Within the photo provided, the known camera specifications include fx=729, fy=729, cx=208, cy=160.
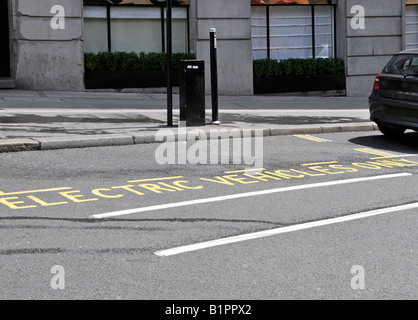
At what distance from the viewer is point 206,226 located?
709cm

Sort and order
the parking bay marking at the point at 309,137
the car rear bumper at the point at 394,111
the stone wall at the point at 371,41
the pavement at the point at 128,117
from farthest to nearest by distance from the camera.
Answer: the stone wall at the point at 371,41 → the parking bay marking at the point at 309,137 → the car rear bumper at the point at 394,111 → the pavement at the point at 128,117

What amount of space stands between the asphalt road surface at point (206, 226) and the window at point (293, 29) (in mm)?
12011

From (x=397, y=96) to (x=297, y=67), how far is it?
10.4 metres

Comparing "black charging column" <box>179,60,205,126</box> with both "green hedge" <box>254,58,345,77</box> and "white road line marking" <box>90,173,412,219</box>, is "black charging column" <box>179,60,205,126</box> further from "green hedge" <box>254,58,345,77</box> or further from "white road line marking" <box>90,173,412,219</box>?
"green hedge" <box>254,58,345,77</box>

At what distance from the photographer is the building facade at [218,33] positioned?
19.6 metres

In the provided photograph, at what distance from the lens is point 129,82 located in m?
21.0

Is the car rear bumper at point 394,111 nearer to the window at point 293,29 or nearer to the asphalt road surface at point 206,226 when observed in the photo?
the asphalt road surface at point 206,226

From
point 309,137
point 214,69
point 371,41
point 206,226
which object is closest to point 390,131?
point 309,137

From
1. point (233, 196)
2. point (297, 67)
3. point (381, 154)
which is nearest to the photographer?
point (233, 196)

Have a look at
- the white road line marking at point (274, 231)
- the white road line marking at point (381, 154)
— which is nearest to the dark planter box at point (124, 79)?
the white road line marking at point (381, 154)

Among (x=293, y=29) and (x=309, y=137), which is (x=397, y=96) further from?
(x=293, y=29)

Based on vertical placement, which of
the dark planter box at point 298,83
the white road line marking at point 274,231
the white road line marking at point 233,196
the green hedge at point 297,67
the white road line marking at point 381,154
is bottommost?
the white road line marking at point 274,231
